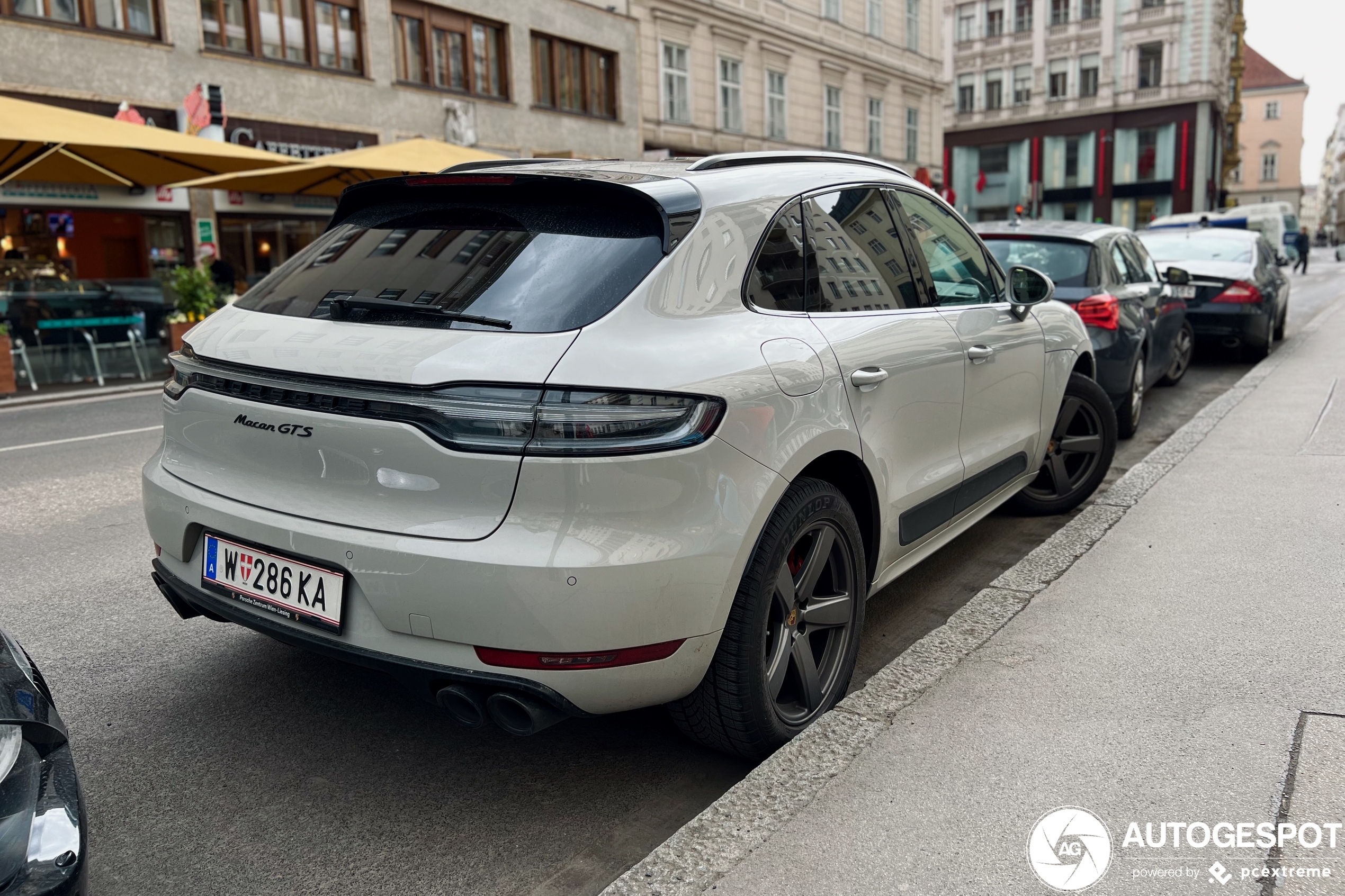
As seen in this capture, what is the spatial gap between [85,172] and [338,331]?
14.9m

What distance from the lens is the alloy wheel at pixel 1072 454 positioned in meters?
5.44

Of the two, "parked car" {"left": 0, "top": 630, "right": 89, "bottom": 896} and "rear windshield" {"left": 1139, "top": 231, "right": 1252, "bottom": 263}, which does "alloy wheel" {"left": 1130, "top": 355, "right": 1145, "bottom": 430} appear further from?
"parked car" {"left": 0, "top": 630, "right": 89, "bottom": 896}

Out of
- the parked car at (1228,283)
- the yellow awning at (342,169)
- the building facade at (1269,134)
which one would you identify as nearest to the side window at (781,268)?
the parked car at (1228,283)

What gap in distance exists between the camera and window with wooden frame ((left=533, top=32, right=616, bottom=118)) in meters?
24.9

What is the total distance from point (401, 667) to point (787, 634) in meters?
1.04

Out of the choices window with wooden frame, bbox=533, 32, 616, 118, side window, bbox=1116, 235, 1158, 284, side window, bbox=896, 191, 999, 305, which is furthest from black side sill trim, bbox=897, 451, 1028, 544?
window with wooden frame, bbox=533, 32, 616, 118

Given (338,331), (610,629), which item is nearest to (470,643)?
(610,629)

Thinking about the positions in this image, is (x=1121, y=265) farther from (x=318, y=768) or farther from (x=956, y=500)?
(x=318, y=768)

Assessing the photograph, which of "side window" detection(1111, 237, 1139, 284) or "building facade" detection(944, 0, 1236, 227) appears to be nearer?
"side window" detection(1111, 237, 1139, 284)

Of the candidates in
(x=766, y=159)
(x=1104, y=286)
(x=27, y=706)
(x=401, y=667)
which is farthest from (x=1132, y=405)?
(x=27, y=706)

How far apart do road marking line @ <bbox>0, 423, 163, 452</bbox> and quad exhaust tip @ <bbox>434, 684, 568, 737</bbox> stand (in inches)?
290

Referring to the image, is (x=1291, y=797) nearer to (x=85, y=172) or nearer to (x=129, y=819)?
(x=129, y=819)

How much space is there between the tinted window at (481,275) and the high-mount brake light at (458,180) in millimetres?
90

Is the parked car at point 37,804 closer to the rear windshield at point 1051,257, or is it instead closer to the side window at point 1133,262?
the rear windshield at point 1051,257
